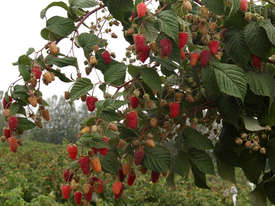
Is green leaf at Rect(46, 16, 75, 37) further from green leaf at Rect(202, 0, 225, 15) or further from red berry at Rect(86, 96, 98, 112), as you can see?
green leaf at Rect(202, 0, 225, 15)

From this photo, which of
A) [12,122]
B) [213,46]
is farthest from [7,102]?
[213,46]

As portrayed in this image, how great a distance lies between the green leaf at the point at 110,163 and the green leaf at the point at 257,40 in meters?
0.40

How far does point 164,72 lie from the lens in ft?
3.22

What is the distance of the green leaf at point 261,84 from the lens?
846 mm

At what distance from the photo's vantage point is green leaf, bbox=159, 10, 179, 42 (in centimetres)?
68


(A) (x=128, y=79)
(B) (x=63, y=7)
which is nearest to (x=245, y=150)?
(A) (x=128, y=79)

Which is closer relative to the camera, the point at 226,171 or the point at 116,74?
the point at 116,74

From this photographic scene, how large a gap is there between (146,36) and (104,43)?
0.19 meters

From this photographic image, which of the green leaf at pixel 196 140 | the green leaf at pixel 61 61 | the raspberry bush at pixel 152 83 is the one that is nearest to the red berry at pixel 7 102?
the raspberry bush at pixel 152 83

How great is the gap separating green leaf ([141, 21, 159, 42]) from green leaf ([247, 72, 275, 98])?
28 cm

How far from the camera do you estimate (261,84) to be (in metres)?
0.85

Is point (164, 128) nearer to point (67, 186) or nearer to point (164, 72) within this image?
point (164, 72)

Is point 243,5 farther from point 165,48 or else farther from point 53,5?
point 53,5

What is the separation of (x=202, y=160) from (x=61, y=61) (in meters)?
0.42
